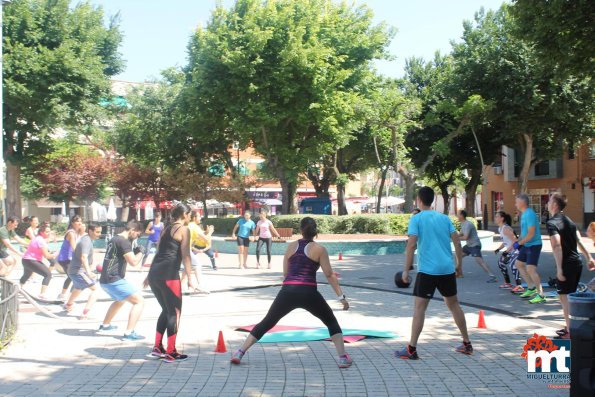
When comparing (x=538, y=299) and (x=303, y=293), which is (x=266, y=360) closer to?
(x=303, y=293)

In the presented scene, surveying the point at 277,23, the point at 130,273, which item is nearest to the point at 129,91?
the point at 277,23

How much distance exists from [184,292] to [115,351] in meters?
5.43

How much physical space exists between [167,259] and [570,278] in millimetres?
4731

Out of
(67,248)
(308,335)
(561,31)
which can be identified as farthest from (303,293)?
(561,31)

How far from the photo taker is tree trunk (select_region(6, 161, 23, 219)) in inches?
1364

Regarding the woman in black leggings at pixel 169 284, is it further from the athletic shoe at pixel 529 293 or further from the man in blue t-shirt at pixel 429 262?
the athletic shoe at pixel 529 293

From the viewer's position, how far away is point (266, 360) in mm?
6801

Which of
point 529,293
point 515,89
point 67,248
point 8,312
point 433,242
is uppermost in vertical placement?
point 515,89

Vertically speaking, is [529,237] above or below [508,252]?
above

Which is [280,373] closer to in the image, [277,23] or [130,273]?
[130,273]

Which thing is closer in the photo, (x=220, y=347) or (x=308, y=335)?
(x=220, y=347)

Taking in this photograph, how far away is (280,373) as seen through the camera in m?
6.24

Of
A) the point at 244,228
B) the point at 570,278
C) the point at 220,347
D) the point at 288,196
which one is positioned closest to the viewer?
the point at 220,347

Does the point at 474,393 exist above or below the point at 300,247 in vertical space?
below
